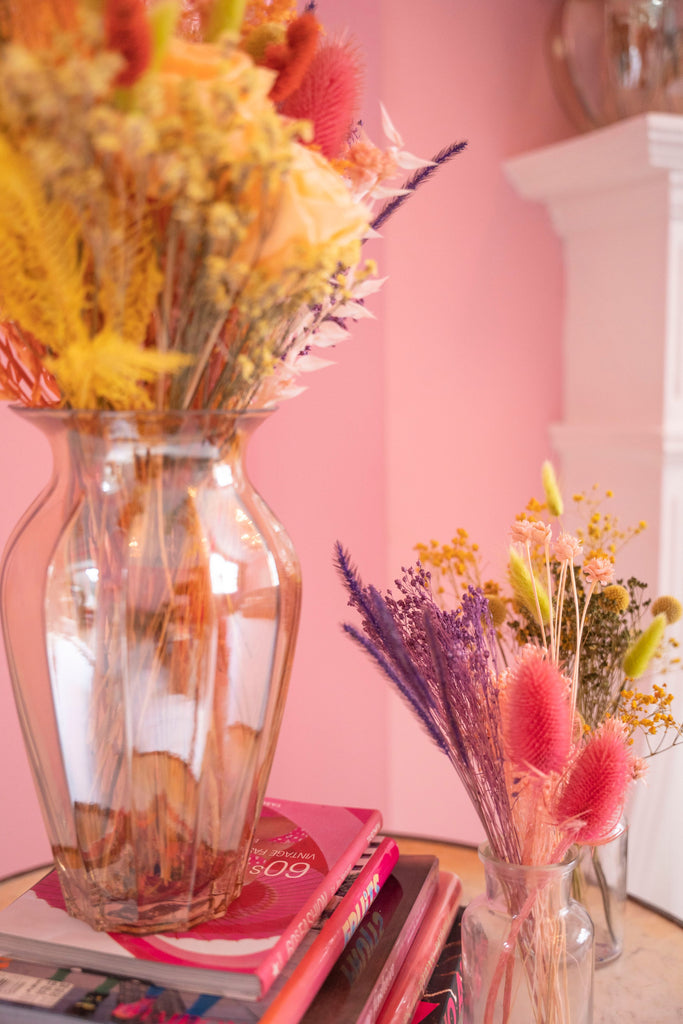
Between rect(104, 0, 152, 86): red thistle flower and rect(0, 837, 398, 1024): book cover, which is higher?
Answer: rect(104, 0, 152, 86): red thistle flower

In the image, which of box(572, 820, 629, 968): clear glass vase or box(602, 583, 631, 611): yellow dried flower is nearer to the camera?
box(602, 583, 631, 611): yellow dried flower

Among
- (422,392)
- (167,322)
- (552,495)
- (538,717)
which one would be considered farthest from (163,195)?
(422,392)

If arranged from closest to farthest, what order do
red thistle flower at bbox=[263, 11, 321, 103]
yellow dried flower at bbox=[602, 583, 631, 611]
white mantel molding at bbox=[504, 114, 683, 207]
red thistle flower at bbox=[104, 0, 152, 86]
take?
red thistle flower at bbox=[104, 0, 152, 86] → red thistle flower at bbox=[263, 11, 321, 103] → yellow dried flower at bbox=[602, 583, 631, 611] → white mantel molding at bbox=[504, 114, 683, 207]

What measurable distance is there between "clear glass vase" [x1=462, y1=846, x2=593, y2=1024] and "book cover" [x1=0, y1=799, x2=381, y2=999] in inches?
4.3

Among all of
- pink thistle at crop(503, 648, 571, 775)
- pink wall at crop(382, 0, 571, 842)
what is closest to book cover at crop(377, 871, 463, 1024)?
pink thistle at crop(503, 648, 571, 775)

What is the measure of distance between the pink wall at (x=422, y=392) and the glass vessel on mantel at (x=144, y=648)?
2.71 feet

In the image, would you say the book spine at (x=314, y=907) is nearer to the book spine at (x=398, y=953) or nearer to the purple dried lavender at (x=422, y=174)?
the book spine at (x=398, y=953)

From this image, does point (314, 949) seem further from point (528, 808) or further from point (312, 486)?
point (312, 486)

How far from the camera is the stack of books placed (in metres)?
0.52

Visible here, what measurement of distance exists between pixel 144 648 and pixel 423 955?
34cm

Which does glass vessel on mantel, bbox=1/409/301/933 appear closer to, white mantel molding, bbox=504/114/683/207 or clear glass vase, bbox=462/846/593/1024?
clear glass vase, bbox=462/846/593/1024

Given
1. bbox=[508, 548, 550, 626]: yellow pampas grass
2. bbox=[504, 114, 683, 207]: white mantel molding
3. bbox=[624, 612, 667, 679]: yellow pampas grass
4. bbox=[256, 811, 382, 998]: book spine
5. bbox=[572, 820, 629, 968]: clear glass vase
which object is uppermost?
bbox=[504, 114, 683, 207]: white mantel molding

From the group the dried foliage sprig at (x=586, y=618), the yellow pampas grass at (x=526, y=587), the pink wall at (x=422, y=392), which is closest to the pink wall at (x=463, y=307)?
the pink wall at (x=422, y=392)

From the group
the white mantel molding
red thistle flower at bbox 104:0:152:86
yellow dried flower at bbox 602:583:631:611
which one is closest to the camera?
red thistle flower at bbox 104:0:152:86
